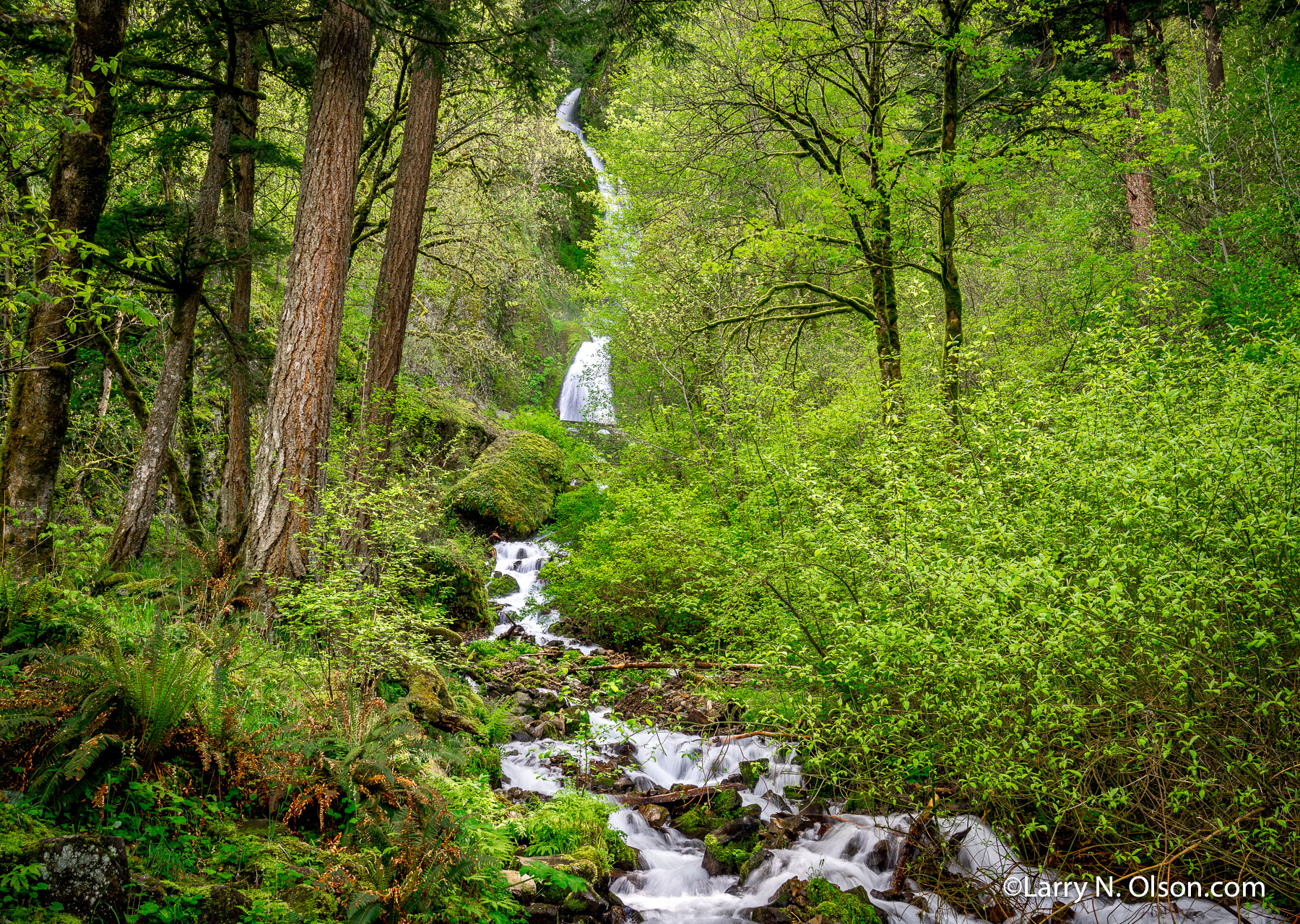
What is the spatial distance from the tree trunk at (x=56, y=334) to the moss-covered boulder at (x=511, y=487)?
30.0 feet

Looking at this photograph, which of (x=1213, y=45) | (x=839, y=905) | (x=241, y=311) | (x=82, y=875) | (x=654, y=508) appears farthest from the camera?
(x=1213, y=45)

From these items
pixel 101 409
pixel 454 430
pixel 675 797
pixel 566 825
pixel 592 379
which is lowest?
pixel 675 797

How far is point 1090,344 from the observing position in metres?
5.44

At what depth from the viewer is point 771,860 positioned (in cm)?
556

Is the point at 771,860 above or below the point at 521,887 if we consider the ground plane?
below

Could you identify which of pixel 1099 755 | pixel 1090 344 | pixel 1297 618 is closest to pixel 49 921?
pixel 1099 755

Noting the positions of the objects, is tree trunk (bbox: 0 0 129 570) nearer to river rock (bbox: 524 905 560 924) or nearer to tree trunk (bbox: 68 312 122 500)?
river rock (bbox: 524 905 560 924)

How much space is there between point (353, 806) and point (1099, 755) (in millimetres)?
4213

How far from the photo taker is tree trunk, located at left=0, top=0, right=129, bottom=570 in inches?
204

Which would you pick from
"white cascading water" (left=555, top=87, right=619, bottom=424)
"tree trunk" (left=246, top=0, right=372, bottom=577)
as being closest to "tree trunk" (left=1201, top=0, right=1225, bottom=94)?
"white cascading water" (left=555, top=87, right=619, bottom=424)

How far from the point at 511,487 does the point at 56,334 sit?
10946 mm

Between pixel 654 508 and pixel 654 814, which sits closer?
pixel 654 814

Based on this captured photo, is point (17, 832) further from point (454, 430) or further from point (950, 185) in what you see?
point (454, 430)

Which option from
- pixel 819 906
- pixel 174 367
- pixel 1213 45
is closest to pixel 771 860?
pixel 819 906
